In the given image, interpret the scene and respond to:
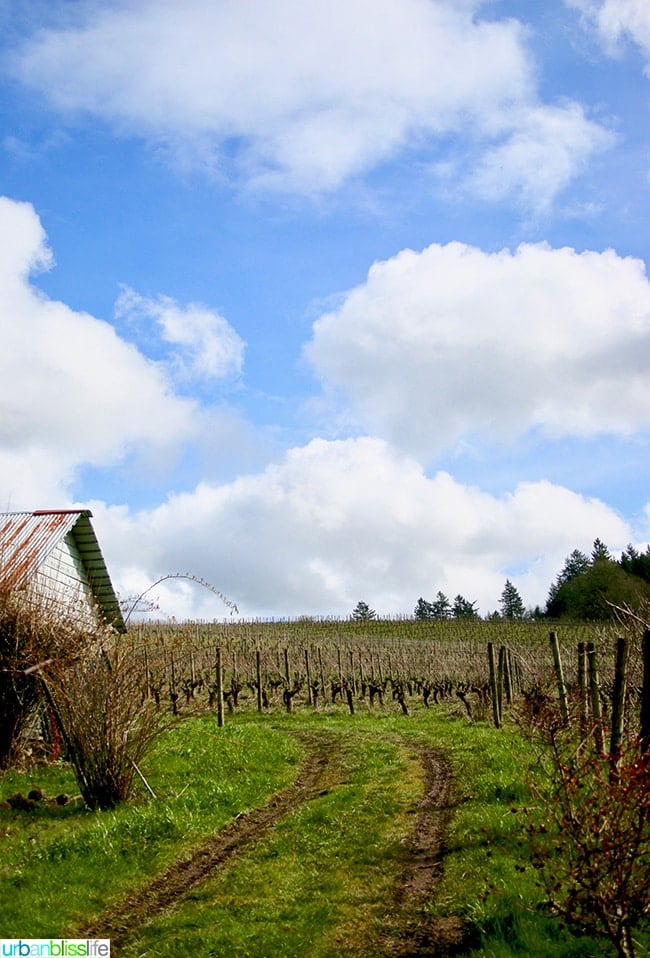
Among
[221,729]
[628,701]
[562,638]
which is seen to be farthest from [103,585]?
[562,638]

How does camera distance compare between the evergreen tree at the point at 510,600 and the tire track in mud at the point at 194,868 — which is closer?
the tire track in mud at the point at 194,868

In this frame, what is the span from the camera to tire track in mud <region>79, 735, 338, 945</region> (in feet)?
24.3

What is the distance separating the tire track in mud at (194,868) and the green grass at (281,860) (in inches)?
6.1

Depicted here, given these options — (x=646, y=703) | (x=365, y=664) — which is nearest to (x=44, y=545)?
(x=646, y=703)

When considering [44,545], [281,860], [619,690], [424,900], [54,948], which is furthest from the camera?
[44,545]

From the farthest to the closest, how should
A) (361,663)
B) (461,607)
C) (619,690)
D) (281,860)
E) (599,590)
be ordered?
(461,607) < (599,590) < (361,663) < (619,690) < (281,860)

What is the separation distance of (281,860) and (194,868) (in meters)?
0.99

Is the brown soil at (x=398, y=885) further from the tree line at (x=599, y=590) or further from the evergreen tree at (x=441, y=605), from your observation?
the evergreen tree at (x=441, y=605)

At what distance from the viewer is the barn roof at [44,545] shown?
56.9ft

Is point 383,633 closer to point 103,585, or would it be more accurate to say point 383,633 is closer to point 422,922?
point 103,585

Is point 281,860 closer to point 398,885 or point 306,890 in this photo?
point 306,890

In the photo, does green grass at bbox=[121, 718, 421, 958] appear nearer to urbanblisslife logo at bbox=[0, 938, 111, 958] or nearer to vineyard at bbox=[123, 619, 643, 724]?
urbanblisslife logo at bbox=[0, 938, 111, 958]

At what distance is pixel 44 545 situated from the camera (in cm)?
1909

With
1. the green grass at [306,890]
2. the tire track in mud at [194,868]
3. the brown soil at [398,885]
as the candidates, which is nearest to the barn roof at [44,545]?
the tire track in mud at [194,868]
